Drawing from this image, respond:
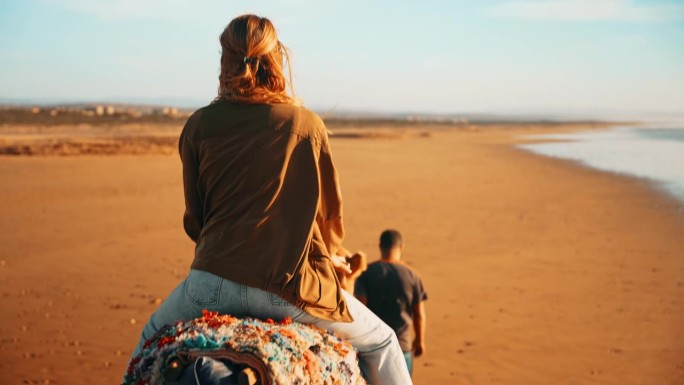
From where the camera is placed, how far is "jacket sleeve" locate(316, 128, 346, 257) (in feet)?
9.36

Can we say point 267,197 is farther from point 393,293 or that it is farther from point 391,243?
point 391,243

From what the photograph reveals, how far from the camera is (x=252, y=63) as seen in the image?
278cm

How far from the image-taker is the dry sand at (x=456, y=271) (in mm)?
8344

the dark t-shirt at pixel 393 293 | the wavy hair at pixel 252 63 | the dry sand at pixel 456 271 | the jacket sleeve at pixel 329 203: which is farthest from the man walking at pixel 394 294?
the wavy hair at pixel 252 63

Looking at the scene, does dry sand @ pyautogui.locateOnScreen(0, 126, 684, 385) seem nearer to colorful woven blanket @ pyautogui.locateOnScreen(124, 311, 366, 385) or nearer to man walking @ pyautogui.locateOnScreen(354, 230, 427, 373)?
man walking @ pyautogui.locateOnScreen(354, 230, 427, 373)

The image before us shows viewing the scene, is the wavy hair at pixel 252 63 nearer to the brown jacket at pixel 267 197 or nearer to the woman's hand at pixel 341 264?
the brown jacket at pixel 267 197

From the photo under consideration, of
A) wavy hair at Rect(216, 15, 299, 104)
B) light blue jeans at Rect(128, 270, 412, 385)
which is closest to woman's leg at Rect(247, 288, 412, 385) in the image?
light blue jeans at Rect(128, 270, 412, 385)

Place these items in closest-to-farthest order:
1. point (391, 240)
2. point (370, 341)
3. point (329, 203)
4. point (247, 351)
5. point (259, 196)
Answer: point (247, 351) < point (259, 196) < point (329, 203) < point (370, 341) < point (391, 240)

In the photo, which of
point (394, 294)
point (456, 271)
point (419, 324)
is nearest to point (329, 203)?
→ point (394, 294)

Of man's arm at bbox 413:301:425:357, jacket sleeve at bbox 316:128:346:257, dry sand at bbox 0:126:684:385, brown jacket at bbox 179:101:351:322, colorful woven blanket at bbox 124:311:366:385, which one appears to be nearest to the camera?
colorful woven blanket at bbox 124:311:366:385

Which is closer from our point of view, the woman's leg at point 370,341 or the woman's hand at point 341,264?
the woman's leg at point 370,341

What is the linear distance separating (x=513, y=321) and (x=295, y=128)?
7586mm

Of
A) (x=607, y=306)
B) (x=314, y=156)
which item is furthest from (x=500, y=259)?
(x=314, y=156)

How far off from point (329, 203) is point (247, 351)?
0.67m
